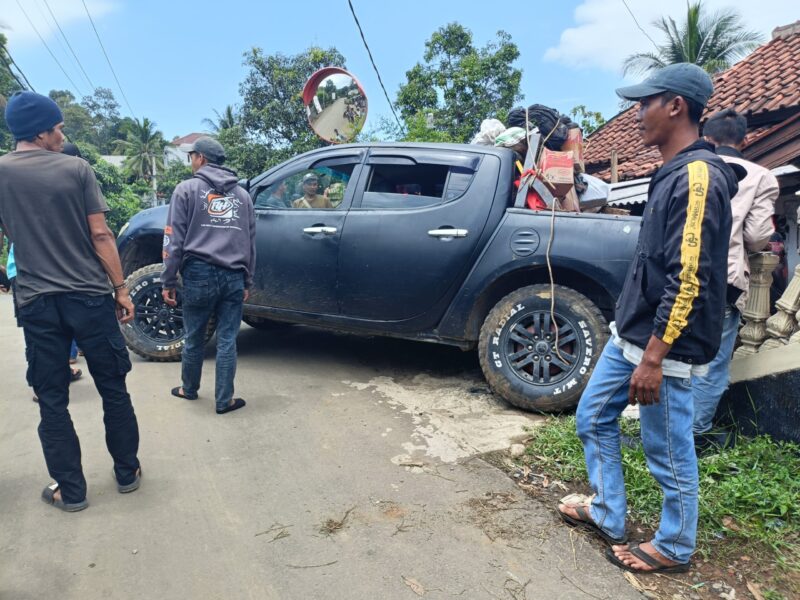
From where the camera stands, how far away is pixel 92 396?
4195mm

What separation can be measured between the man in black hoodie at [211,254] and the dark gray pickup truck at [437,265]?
27.3 inches

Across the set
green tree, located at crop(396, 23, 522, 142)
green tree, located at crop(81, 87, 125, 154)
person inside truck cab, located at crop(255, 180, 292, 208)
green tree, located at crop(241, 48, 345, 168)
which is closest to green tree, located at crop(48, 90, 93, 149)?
green tree, located at crop(81, 87, 125, 154)

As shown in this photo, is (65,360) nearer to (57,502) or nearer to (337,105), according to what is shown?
(57,502)

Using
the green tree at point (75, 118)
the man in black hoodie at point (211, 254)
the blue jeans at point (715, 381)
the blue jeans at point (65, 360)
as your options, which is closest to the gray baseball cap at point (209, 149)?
the man in black hoodie at point (211, 254)

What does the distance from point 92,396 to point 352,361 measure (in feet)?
6.65

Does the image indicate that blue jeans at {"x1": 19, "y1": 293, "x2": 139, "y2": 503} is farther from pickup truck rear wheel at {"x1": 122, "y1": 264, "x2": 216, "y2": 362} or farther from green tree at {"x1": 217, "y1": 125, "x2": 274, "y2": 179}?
green tree at {"x1": 217, "y1": 125, "x2": 274, "y2": 179}

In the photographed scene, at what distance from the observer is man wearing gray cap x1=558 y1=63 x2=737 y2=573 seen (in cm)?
200

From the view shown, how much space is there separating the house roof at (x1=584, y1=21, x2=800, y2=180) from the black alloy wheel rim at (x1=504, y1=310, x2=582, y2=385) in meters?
4.80

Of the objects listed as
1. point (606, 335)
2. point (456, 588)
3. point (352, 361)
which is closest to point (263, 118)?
point (352, 361)

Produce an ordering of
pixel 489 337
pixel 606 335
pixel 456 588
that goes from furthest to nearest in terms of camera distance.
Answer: pixel 489 337 → pixel 606 335 → pixel 456 588

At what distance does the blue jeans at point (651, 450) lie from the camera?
2.17 m

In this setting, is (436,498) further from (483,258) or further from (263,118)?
(263,118)

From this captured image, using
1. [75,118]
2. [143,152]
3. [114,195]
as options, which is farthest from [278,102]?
[75,118]

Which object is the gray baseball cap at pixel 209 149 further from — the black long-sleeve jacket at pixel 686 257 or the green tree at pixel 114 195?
the green tree at pixel 114 195
